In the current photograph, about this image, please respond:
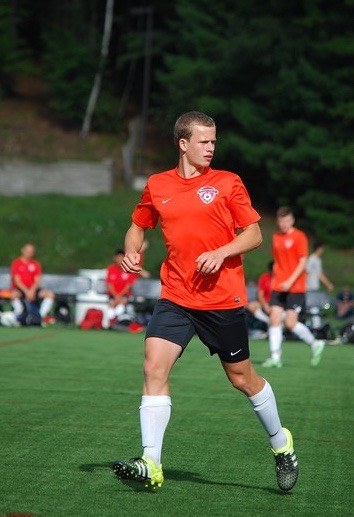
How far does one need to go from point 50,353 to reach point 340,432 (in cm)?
822

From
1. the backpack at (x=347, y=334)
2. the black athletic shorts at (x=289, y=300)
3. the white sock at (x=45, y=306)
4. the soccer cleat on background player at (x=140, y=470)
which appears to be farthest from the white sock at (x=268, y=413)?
the white sock at (x=45, y=306)

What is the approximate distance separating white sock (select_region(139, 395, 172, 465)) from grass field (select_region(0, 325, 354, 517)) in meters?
0.25

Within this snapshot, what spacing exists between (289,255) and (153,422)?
9854mm

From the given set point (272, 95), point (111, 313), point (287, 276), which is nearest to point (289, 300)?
point (287, 276)

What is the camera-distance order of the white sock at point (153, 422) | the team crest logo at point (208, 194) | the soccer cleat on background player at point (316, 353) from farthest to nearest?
the soccer cleat on background player at point (316, 353) < the team crest logo at point (208, 194) < the white sock at point (153, 422)

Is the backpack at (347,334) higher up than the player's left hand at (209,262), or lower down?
lower down

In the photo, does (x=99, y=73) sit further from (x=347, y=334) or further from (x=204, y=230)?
(x=204, y=230)

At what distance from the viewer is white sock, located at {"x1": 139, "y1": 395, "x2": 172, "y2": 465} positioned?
7.87m

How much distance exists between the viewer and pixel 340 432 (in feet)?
35.4

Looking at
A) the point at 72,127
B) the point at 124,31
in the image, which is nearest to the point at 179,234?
the point at 72,127

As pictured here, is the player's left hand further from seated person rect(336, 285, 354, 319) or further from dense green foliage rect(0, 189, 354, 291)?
dense green foliage rect(0, 189, 354, 291)

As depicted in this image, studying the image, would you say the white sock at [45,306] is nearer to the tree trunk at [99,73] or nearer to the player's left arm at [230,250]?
the player's left arm at [230,250]

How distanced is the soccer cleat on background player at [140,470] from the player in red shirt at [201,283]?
47 mm

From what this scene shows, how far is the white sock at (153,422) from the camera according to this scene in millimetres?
7871
